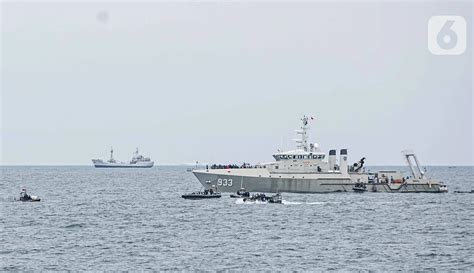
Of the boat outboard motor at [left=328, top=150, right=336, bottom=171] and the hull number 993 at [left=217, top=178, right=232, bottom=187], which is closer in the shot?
the hull number 993 at [left=217, top=178, right=232, bottom=187]

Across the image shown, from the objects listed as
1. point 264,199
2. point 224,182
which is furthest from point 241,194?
point 224,182

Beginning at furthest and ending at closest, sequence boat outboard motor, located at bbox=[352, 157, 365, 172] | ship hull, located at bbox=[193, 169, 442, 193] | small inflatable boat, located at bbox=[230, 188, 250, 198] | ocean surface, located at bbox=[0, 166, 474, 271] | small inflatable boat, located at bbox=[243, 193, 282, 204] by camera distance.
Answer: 1. boat outboard motor, located at bbox=[352, 157, 365, 172]
2. ship hull, located at bbox=[193, 169, 442, 193]
3. small inflatable boat, located at bbox=[230, 188, 250, 198]
4. small inflatable boat, located at bbox=[243, 193, 282, 204]
5. ocean surface, located at bbox=[0, 166, 474, 271]

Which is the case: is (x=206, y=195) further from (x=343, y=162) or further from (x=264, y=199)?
(x=343, y=162)

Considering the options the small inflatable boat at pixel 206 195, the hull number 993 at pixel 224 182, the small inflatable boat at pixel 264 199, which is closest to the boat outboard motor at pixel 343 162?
the hull number 993 at pixel 224 182

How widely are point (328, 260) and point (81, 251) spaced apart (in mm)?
18649

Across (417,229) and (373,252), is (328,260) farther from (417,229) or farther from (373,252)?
(417,229)

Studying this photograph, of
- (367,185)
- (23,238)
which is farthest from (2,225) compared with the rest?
(367,185)

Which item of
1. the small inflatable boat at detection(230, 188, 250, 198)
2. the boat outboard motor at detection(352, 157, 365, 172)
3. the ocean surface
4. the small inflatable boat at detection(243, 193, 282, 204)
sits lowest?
the ocean surface

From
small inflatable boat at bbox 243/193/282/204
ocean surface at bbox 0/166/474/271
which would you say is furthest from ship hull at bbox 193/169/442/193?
small inflatable boat at bbox 243/193/282/204

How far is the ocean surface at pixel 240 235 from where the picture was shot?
59.3m

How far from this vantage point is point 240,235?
74812 mm

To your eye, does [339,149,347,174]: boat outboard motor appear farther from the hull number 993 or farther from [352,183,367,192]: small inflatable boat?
the hull number 993

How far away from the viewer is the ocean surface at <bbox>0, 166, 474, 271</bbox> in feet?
195

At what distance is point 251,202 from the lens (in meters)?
108
